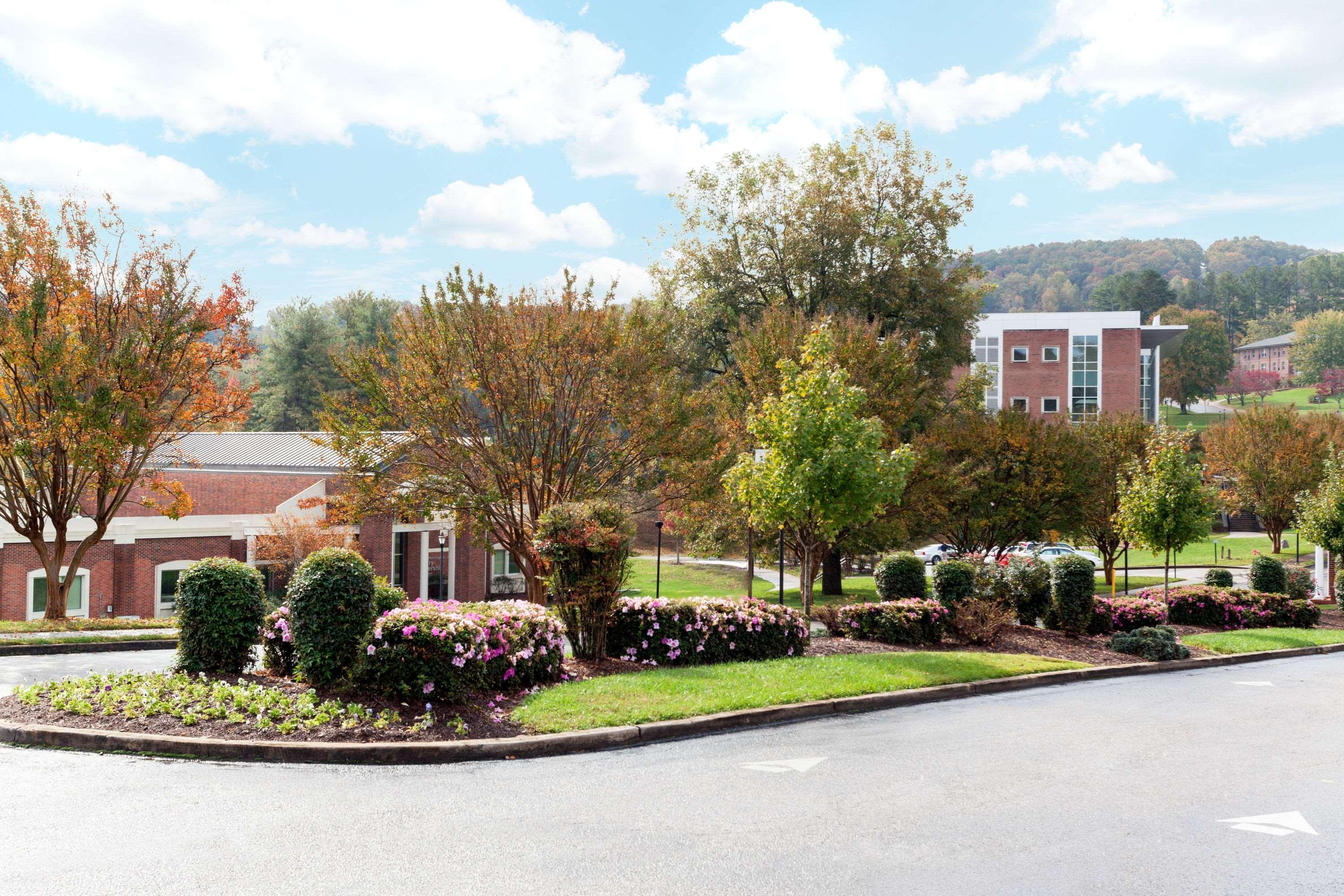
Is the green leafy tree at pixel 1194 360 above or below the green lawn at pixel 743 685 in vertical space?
above

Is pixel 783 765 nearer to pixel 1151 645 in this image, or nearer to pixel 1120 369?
pixel 1151 645

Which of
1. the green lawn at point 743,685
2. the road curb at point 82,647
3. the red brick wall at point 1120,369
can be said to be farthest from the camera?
the red brick wall at point 1120,369

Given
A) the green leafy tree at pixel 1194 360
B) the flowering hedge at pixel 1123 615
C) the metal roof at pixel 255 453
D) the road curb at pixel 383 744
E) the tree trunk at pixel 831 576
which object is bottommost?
the tree trunk at pixel 831 576

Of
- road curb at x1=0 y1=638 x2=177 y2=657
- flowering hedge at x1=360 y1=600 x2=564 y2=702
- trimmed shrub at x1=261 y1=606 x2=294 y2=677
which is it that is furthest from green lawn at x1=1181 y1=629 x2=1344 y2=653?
road curb at x1=0 y1=638 x2=177 y2=657

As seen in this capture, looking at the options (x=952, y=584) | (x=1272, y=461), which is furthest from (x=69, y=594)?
(x=1272, y=461)

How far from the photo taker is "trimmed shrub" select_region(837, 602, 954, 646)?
55.1 ft

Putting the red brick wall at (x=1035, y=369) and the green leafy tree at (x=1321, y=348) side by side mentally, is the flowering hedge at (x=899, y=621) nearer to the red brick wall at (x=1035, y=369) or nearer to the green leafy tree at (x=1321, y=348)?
the red brick wall at (x=1035, y=369)

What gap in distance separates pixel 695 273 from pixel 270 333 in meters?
43.2

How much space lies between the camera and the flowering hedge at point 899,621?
55.1ft

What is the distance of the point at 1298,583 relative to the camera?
28953 millimetres

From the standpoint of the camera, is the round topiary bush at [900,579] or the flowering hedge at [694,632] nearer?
the flowering hedge at [694,632]

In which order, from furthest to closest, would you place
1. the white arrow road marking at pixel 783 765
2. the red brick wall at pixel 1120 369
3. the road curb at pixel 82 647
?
the red brick wall at pixel 1120 369
the road curb at pixel 82 647
the white arrow road marking at pixel 783 765

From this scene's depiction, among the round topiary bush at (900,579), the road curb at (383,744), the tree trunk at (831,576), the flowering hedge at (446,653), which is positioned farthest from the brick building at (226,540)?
the road curb at (383,744)

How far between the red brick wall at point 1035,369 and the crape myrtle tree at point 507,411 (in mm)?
51516
